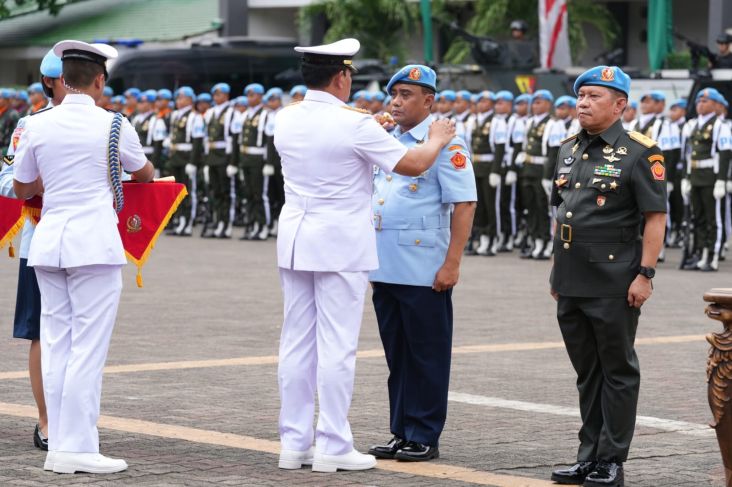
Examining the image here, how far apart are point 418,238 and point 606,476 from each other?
146 cm

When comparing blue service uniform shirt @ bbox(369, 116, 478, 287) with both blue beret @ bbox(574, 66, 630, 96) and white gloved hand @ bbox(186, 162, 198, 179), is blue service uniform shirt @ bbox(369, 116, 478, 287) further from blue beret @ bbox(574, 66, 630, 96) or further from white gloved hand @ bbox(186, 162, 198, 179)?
white gloved hand @ bbox(186, 162, 198, 179)

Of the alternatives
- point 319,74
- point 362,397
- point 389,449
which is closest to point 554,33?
point 362,397

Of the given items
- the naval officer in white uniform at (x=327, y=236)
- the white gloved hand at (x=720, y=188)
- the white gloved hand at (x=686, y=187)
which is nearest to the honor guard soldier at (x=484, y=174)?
the white gloved hand at (x=686, y=187)

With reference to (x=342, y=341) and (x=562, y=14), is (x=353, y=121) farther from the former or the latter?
(x=562, y=14)

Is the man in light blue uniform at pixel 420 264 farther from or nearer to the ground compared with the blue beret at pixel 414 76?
nearer to the ground

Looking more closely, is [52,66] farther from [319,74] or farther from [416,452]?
[416,452]

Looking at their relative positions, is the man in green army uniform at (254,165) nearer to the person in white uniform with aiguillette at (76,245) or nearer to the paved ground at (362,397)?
the paved ground at (362,397)

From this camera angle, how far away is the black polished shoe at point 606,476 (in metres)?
6.80

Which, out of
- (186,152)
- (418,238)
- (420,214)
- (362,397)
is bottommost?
(362,397)

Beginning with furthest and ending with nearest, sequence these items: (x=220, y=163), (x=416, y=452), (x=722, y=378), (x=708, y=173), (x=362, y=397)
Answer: (x=220, y=163), (x=708, y=173), (x=362, y=397), (x=416, y=452), (x=722, y=378)

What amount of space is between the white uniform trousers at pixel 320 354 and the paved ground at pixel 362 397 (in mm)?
195

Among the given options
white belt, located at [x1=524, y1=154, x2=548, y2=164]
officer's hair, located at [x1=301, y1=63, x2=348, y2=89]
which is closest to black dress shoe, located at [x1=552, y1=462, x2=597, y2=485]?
officer's hair, located at [x1=301, y1=63, x2=348, y2=89]

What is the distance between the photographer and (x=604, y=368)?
6.94m

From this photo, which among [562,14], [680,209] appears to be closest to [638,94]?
[680,209]
